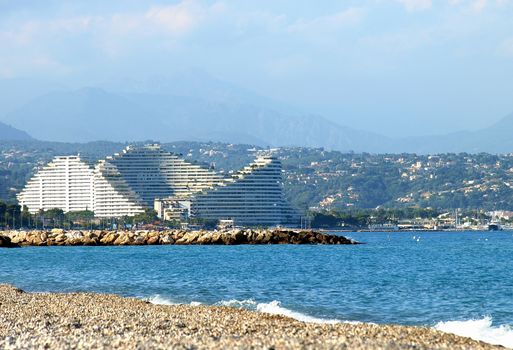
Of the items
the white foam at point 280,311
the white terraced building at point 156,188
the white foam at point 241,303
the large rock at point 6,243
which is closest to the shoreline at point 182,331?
the white foam at point 280,311

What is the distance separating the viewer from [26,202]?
188000 millimetres

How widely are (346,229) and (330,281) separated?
460 ft

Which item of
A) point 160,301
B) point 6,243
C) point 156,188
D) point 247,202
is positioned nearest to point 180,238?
point 6,243

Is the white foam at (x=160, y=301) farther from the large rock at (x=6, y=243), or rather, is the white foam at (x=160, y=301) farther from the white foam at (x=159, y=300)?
the large rock at (x=6, y=243)

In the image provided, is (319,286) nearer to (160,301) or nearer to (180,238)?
(160,301)

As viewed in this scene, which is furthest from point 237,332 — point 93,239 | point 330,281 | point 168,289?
point 93,239

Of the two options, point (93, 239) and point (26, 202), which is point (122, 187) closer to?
point (26, 202)

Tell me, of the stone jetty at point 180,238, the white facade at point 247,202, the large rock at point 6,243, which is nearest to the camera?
the large rock at point 6,243

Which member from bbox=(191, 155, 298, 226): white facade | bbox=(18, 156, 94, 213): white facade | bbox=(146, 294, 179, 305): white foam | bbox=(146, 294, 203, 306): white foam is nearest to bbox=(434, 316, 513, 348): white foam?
bbox=(146, 294, 203, 306): white foam

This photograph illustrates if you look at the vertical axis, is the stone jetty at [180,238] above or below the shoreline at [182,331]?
above

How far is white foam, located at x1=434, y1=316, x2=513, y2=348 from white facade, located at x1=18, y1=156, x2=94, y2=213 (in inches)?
6386

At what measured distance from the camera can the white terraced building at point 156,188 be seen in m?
170

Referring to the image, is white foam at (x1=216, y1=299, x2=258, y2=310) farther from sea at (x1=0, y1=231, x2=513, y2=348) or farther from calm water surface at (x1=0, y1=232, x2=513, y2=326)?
calm water surface at (x1=0, y1=232, x2=513, y2=326)

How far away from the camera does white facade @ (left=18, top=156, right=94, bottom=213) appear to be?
185m
